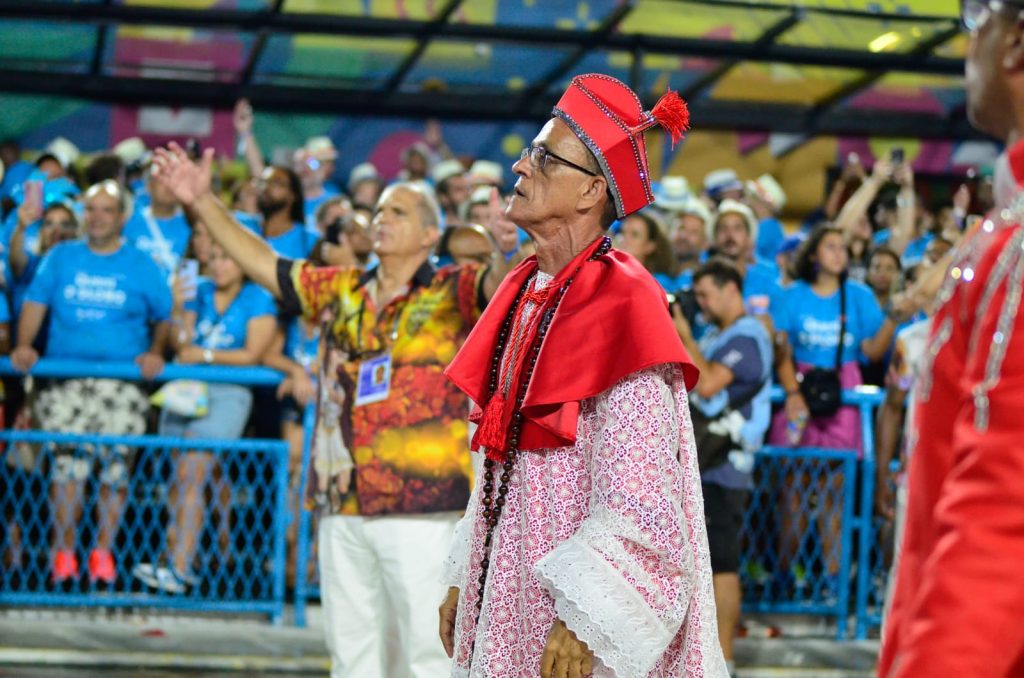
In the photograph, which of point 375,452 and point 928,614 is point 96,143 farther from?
point 928,614

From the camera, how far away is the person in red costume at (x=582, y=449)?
310cm

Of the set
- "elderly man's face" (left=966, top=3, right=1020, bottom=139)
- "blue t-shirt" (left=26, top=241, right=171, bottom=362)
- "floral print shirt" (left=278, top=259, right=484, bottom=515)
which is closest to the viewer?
"elderly man's face" (left=966, top=3, right=1020, bottom=139)

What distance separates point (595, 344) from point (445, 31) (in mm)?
8532

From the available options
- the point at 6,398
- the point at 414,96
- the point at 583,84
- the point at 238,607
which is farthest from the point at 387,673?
the point at 414,96

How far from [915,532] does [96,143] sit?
1222 cm

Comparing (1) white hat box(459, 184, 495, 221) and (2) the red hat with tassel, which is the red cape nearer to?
(2) the red hat with tassel

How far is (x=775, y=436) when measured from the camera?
7910 millimetres

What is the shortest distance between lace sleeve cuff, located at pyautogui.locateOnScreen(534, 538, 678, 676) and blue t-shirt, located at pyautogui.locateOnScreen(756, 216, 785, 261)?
24.1ft

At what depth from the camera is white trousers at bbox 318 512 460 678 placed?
5.15 m

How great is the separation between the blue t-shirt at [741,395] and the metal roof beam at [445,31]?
17.0 ft

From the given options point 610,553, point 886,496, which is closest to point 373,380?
point 610,553

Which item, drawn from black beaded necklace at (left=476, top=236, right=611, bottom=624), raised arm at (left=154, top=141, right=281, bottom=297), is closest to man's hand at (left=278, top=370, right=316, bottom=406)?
raised arm at (left=154, top=141, right=281, bottom=297)

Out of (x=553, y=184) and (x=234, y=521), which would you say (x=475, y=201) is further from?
(x=553, y=184)

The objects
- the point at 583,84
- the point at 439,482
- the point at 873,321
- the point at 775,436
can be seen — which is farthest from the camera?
the point at 873,321
